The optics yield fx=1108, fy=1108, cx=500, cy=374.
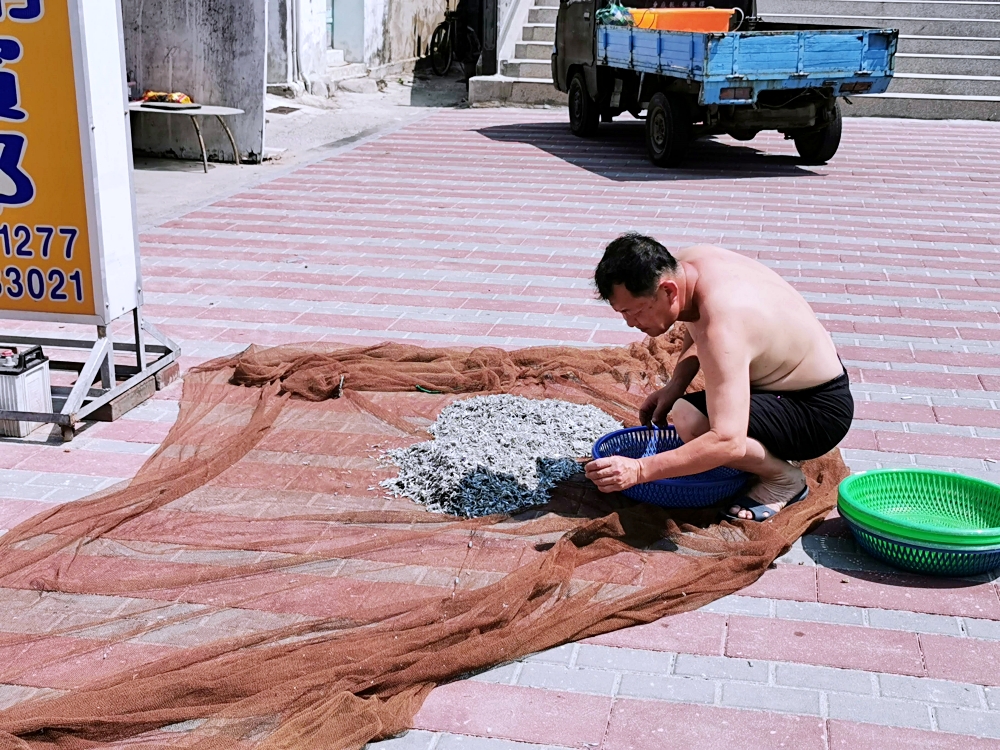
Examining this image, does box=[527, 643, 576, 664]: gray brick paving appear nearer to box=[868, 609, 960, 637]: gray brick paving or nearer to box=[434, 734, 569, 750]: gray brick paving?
box=[434, 734, 569, 750]: gray brick paving

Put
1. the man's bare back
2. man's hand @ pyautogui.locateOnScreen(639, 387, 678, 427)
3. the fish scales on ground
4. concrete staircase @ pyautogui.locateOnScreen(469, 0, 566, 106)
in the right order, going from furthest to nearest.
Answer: concrete staircase @ pyautogui.locateOnScreen(469, 0, 566, 106) < man's hand @ pyautogui.locateOnScreen(639, 387, 678, 427) < the fish scales on ground < the man's bare back

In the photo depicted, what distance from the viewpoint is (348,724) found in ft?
9.25

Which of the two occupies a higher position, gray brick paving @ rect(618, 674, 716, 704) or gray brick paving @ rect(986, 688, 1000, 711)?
gray brick paving @ rect(986, 688, 1000, 711)

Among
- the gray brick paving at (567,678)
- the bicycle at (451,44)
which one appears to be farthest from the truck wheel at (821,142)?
the bicycle at (451,44)

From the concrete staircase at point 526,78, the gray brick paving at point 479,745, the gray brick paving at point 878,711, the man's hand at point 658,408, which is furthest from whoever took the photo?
the concrete staircase at point 526,78

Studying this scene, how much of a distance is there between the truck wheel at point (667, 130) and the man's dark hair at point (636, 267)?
823 cm

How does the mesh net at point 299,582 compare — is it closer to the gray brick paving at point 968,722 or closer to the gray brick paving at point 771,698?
the gray brick paving at point 771,698

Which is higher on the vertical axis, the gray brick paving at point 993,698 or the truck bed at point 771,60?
the truck bed at point 771,60

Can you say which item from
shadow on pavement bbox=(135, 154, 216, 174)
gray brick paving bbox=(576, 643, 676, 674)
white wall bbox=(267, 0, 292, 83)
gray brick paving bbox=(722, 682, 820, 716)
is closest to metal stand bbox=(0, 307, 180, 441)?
gray brick paving bbox=(576, 643, 676, 674)

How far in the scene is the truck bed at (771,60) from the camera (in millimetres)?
10367

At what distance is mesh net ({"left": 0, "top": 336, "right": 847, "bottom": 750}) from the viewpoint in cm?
287

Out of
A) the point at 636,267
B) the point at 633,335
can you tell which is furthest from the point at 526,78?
the point at 636,267

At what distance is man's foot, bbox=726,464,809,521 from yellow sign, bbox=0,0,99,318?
292 cm

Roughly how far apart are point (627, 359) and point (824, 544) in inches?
73.4
